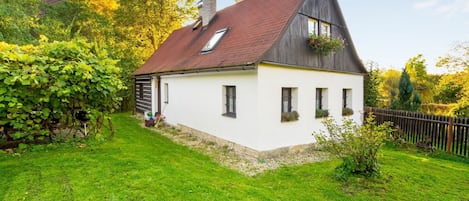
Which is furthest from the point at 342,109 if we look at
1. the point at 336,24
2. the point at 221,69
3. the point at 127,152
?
the point at 127,152

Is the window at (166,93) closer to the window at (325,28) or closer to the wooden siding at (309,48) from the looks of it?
the wooden siding at (309,48)

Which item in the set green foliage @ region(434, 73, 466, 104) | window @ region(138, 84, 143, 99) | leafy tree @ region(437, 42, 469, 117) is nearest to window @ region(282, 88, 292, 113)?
leafy tree @ region(437, 42, 469, 117)

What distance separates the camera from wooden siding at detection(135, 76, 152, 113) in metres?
14.8

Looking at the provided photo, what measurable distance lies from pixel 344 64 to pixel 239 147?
5519 millimetres

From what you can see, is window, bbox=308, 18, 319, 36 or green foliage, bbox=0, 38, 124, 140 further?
window, bbox=308, 18, 319, 36

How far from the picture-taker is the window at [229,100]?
8.32m

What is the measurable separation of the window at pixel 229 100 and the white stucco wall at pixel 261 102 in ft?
0.55

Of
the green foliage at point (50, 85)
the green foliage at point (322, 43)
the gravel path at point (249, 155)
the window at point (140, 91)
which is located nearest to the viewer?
the green foliage at point (50, 85)

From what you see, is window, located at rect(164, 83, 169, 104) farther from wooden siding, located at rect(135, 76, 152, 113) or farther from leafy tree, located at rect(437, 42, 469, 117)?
leafy tree, located at rect(437, 42, 469, 117)

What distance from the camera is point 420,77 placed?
25641 millimetres

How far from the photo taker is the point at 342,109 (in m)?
9.93

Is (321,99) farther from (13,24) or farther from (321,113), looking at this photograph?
(13,24)

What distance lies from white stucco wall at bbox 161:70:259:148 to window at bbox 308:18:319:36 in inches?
119

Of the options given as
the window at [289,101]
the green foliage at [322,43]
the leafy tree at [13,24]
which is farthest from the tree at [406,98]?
the leafy tree at [13,24]
